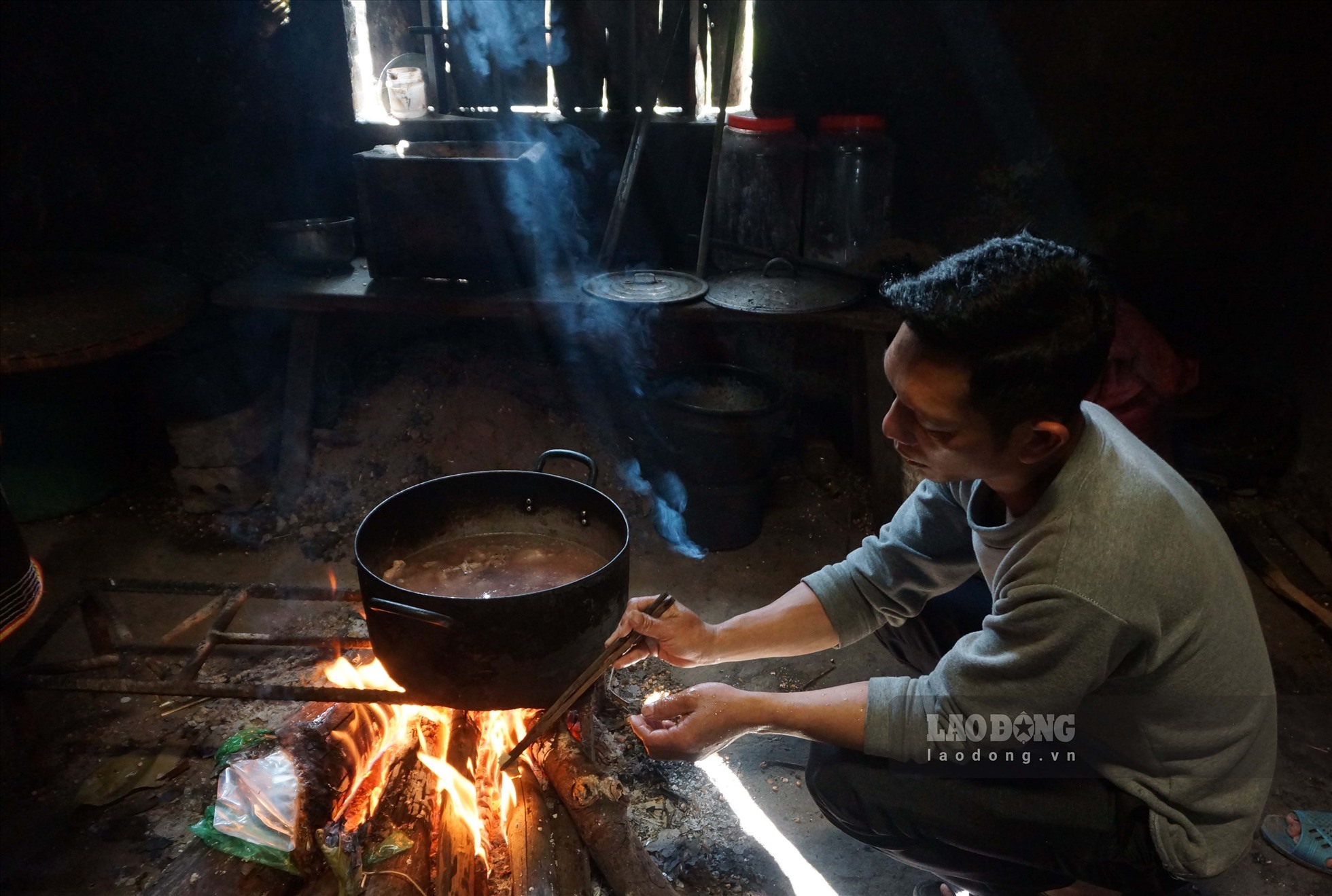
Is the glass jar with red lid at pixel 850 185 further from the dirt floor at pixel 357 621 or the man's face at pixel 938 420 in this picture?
the man's face at pixel 938 420

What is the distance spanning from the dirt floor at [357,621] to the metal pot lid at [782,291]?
1.16m

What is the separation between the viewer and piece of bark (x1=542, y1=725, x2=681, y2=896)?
7.45 feet

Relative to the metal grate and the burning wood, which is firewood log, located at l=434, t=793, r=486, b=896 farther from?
the metal grate

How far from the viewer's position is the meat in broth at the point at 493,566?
8.27 ft

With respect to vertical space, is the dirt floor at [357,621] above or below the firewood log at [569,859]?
below

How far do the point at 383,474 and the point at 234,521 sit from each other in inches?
33.8

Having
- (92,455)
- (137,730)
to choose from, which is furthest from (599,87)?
(137,730)

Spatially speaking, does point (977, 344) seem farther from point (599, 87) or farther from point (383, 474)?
point (599, 87)

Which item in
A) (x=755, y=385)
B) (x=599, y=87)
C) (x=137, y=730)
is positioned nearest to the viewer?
(x=137, y=730)

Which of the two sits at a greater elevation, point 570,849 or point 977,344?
point 977,344

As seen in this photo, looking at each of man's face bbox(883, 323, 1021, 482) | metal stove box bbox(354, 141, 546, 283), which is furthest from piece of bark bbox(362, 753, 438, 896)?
metal stove box bbox(354, 141, 546, 283)

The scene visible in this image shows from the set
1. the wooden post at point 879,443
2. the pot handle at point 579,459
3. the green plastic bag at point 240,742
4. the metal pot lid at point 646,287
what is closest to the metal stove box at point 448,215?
the metal pot lid at point 646,287

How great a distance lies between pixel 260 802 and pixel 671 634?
1.18 m

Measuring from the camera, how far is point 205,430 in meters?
4.70
